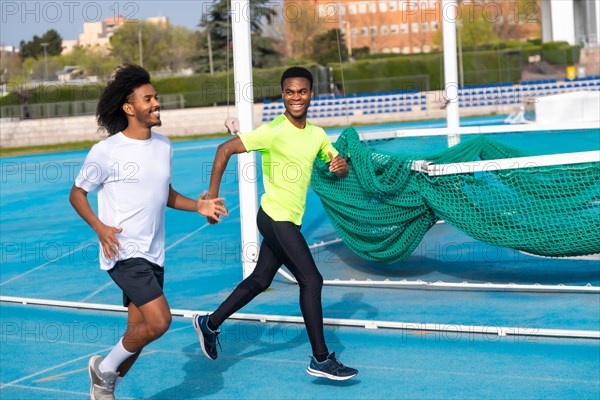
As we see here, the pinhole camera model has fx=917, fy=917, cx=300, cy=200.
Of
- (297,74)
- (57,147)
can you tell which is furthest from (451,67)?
(57,147)

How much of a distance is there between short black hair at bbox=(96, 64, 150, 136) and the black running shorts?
82 cm

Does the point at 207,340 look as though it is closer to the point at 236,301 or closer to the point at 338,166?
the point at 236,301

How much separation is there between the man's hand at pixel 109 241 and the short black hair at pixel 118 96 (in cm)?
66

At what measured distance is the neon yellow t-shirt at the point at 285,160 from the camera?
20.8ft

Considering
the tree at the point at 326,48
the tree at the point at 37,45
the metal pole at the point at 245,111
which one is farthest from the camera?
the tree at the point at 37,45

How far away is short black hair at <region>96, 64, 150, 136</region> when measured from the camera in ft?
18.1

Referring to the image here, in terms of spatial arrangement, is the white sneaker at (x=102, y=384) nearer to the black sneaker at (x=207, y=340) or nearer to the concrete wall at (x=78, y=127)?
the black sneaker at (x=207, y=340)

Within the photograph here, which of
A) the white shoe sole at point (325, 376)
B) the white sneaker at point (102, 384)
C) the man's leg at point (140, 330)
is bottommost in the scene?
the white shoe sole at point (325, 376)

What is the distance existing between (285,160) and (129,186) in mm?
1344

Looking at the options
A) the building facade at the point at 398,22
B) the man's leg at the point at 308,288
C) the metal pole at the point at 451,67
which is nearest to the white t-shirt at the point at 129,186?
the man's leg at the point at 308,288

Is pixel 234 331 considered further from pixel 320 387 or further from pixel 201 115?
pixel 201 115

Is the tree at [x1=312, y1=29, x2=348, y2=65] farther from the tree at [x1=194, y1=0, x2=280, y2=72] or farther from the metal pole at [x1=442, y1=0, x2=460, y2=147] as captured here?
the metal pole at [x1=442, y1=0, x2=460, y2=147]

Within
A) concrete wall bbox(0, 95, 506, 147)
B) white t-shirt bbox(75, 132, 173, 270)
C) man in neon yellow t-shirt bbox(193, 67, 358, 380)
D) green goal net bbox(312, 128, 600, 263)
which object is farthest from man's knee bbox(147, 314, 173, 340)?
concrete wall bbox(0, 95, 506, 147)

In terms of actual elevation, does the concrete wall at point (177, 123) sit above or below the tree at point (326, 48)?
below
